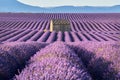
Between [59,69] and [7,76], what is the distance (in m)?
1.73

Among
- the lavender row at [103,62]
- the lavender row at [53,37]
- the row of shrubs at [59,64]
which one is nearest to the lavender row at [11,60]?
the row of shrubs at [59,64]

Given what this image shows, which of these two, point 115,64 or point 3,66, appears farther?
point 115,64

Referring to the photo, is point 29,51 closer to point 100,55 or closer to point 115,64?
point 100,55

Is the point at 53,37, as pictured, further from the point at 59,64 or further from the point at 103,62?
the point at 59,64

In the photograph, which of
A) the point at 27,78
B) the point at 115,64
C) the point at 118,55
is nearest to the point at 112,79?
the point at 115,64

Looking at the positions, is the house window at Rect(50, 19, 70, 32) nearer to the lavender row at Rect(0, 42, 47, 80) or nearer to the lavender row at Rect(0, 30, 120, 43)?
the lavender row at Rect(0, 30, 120, 43)

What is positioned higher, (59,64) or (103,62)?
(59,64)

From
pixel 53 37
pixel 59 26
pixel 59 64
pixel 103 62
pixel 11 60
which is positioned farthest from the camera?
pixel 59 26

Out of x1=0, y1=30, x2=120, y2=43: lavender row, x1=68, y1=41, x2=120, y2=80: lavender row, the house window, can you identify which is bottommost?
the house window

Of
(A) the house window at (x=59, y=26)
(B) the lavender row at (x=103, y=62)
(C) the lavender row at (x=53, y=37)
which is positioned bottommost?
(A) the house window at (x=59, y=26)

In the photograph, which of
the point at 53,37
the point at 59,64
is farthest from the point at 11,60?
the point at 53,37

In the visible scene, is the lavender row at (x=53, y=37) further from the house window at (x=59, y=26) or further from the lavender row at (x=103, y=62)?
the lavender row at (x=103, y=62)

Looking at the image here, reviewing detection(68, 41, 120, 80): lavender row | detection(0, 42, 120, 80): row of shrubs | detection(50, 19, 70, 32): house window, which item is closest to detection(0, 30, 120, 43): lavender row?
detection(50, 19, 70, 32): house window

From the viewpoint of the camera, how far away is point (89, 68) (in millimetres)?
8812
